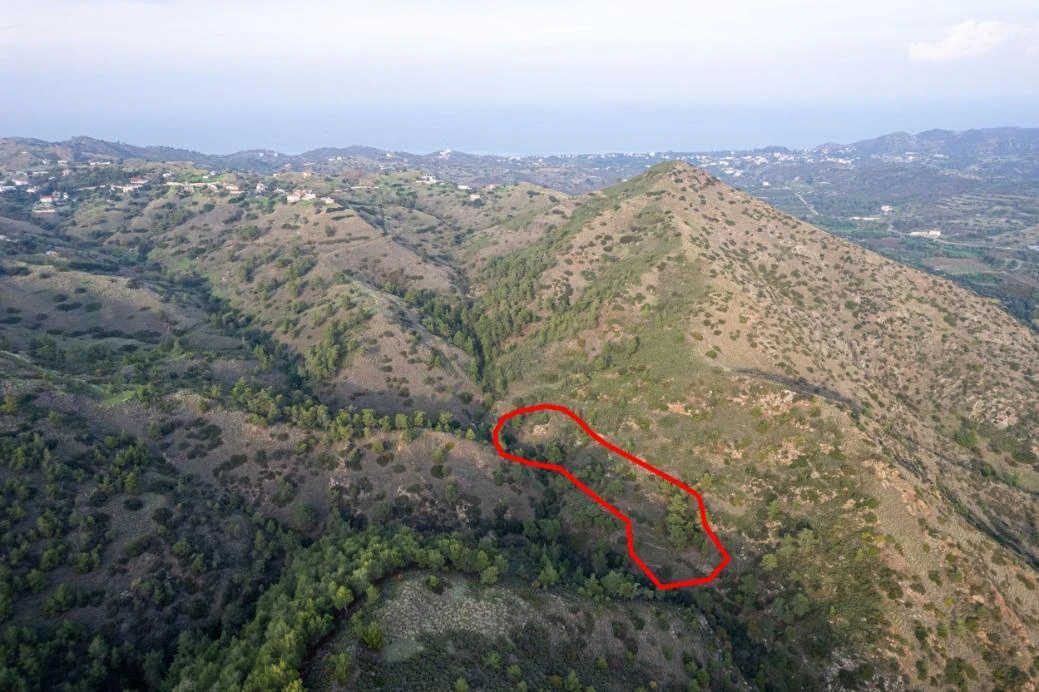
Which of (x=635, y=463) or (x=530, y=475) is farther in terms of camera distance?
(x=530, y=475)

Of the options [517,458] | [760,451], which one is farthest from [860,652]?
[517,458]

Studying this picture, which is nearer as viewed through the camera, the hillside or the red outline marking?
the hillside

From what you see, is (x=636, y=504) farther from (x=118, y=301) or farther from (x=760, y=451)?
(x=118, y=301)

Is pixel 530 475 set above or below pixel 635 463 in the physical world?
below

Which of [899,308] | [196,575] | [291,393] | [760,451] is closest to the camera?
[196,575]

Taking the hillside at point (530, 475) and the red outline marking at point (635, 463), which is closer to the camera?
the hillside at point (530, 475)
